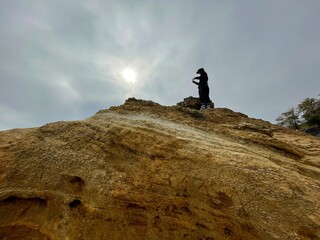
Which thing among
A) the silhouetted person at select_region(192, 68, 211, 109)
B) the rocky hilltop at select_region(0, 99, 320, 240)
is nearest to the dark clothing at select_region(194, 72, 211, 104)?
the silhouetted person at select_region(192, 68, 211, 109)

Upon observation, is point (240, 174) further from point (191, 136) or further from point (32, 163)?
point (32, 163)

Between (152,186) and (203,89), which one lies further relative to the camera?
(203,89)

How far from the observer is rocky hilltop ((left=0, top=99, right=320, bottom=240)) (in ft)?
20.5

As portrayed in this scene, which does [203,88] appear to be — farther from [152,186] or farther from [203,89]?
[152,186]

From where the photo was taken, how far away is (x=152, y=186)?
23.7ft

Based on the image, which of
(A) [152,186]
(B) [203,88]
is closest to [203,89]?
(B) [203,88]

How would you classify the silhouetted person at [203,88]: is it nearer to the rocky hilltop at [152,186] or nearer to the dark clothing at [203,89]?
the dark clothing at [203,89]

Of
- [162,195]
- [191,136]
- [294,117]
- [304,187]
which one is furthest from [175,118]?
[294,117]

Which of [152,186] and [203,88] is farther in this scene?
[203,88]

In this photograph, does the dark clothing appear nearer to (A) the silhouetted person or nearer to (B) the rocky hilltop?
(A) the silhouetted person

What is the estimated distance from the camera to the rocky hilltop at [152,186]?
6250 millimetres

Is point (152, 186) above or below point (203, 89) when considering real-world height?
below

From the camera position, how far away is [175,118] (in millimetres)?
10055

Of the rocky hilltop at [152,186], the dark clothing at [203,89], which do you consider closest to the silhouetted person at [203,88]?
the dark clothing at [203,89]
